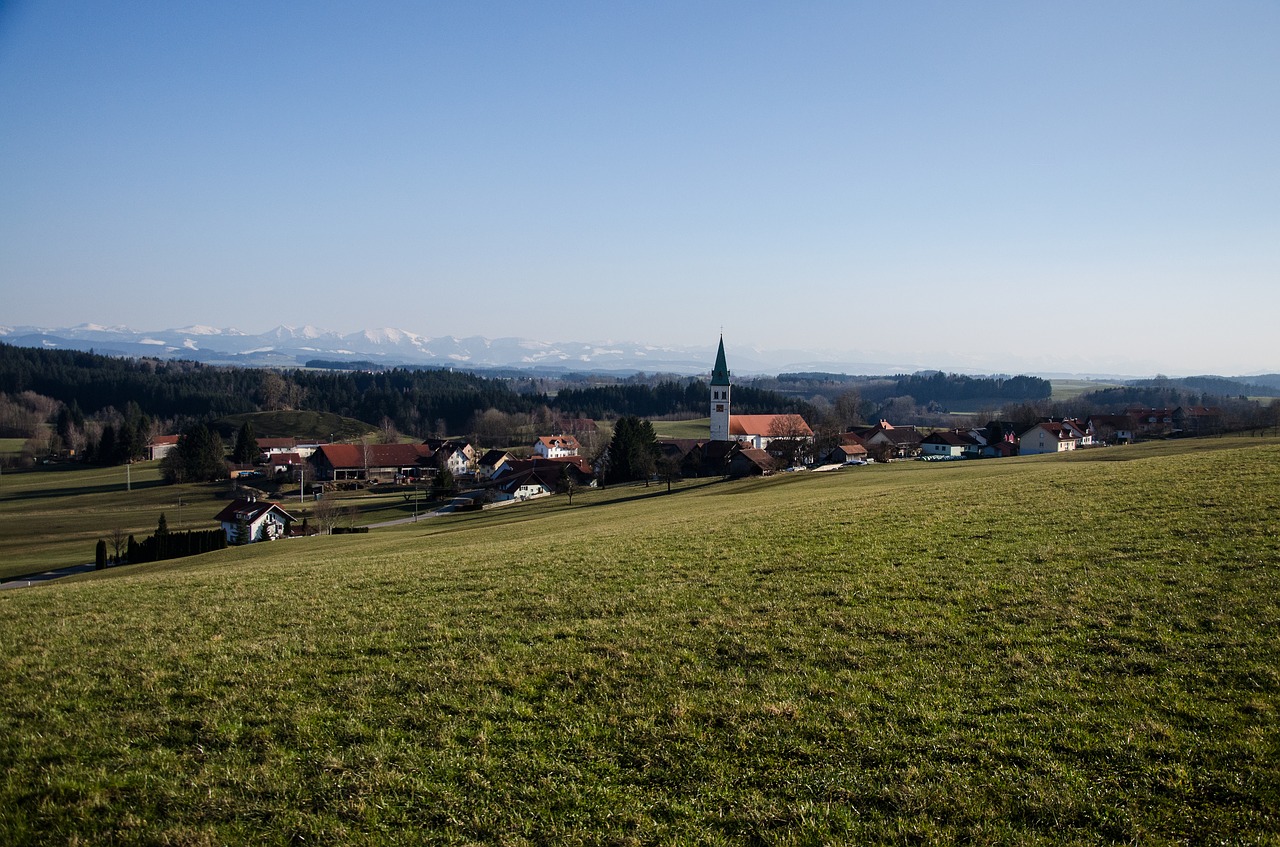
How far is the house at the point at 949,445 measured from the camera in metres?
119

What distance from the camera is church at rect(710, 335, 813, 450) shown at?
120 meters

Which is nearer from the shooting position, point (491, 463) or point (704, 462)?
point (704, 462)

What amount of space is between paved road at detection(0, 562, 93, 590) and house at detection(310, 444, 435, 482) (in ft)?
213

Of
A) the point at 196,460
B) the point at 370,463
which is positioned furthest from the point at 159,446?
the point at 370,463

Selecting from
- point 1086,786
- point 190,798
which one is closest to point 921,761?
point 1086,786

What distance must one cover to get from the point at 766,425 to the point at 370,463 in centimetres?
7013

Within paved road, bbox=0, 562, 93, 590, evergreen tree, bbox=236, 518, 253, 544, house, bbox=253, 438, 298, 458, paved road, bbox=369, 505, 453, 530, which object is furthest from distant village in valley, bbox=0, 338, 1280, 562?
paved road, bbox=0, 562, 93, 590

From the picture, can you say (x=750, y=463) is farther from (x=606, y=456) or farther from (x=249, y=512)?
(x=249, y=512)

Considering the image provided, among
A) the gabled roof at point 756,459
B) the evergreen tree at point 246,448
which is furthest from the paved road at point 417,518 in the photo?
the evergreen tree at point 246,448

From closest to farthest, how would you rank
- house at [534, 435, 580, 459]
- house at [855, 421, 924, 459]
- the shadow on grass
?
1. the shadow on grass
2. house at [855, 421, 924, 459]
3. house at [534, 435, 580, 459]

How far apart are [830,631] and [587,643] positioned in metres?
4.38

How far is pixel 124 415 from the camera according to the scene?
647 ft

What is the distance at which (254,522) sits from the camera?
67250 millimetres

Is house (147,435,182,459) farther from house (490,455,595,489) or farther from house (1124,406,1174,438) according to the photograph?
house (1124,406,1174,438)
